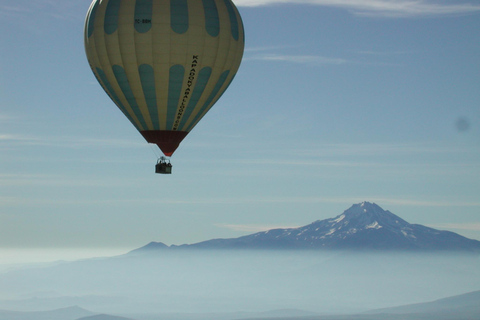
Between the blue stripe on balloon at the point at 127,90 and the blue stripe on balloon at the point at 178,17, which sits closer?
the blue stripe on balloon at the point at 178,17

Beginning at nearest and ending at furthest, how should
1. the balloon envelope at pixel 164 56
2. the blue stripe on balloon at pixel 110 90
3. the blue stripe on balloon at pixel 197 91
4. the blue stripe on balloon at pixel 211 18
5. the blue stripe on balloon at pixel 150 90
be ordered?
the balloon envelope at pixel 164 56 → the blue stripe on balloon at pixel 150 90 → the blue stripe on balloon at pixel 211 18 → the blue stripe on balloon at pixel 197 91 → the blue stripe on balloon at pixel 110 90

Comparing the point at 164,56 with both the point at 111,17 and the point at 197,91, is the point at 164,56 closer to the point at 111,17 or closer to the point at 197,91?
the point at 197,91

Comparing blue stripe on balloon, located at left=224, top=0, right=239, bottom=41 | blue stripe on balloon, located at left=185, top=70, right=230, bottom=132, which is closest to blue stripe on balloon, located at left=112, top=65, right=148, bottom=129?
blue stripe on balloon, located at left=185, top=70, right=230, bottom=132

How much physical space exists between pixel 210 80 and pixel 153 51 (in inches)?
321

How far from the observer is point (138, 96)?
3728 inches

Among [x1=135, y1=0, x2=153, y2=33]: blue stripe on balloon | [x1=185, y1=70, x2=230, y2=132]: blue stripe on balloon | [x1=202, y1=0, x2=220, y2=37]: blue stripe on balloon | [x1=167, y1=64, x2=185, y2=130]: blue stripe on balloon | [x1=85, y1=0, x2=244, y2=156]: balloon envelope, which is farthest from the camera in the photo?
[x1=185, y1=70, x2=230, y2=132]: blue stripe on balloon

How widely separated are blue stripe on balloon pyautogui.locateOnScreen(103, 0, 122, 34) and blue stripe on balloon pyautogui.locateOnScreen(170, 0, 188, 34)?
614 centimetres

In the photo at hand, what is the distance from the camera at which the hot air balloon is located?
3588 inches

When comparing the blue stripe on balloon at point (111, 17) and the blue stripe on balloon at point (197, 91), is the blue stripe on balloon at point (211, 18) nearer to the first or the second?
the blue stripe on balloon at point (197, 91)

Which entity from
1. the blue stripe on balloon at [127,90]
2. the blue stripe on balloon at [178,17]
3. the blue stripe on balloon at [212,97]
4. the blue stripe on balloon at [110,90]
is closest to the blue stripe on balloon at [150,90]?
the blue stripe on balloon at [127,90]

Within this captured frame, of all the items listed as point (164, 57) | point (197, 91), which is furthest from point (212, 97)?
point (164, 57)

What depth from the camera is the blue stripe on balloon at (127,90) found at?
307 feet

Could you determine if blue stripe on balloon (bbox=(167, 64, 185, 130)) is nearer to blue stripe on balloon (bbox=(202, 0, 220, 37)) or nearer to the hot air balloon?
the hot air balloon

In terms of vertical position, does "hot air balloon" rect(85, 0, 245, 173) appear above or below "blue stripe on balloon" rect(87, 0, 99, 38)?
below
